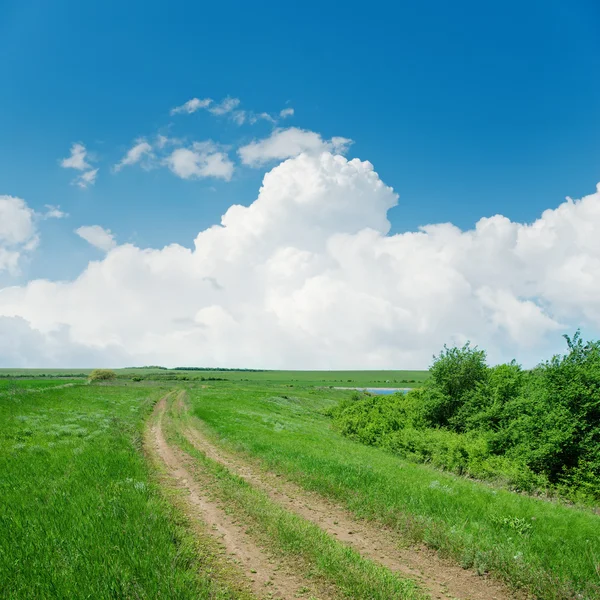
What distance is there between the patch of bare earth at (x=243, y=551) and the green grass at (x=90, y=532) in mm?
747

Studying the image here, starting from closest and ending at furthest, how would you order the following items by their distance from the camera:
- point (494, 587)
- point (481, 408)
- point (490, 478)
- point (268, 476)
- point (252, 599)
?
point (252, 599), point (494, 587), point (268, 476), point (490, 478), point (481, 408)

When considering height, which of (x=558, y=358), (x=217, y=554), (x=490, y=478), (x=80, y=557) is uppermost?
(x=558, y=358)

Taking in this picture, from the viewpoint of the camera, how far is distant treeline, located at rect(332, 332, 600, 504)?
22.2 m

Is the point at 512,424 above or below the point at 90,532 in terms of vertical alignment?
below

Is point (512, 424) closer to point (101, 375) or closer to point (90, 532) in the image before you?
point (90, 532)

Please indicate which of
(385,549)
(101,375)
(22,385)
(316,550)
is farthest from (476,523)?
(101,375)

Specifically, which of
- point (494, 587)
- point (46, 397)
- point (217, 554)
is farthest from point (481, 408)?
point (46, 397)

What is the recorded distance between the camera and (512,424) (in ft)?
87.0

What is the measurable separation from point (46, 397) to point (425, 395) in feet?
144

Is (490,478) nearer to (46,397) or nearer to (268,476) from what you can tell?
(268,476)

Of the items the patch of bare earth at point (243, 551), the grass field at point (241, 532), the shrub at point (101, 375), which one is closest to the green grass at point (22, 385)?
the shrub at point (101, 375)

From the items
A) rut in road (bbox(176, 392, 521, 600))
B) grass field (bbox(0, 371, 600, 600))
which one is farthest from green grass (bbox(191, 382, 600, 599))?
rut in road (bbox(176, 392, 521, 600))

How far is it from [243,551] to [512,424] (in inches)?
951

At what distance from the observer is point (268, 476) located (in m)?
17.0
